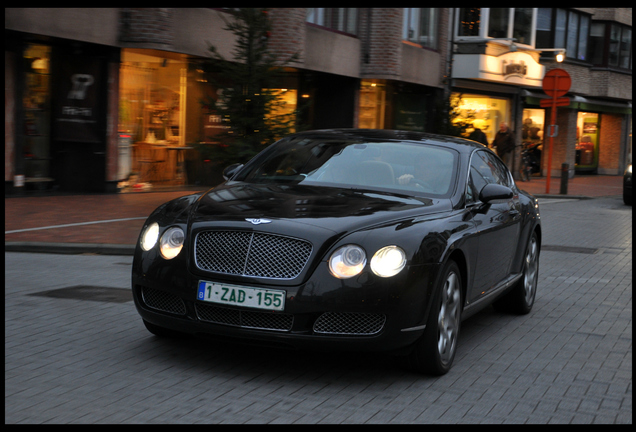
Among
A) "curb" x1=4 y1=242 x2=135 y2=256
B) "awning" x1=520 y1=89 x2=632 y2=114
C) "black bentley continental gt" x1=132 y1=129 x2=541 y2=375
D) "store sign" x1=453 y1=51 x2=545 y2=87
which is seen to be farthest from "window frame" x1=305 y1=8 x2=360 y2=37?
"black bentley continental gt" x1=132 y1=129 x2=541 y2=375

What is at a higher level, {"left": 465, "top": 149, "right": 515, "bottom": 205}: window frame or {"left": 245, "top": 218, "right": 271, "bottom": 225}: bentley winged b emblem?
{"left": 465, "top": 149, "right": 515, "bottom": 205}: window frame

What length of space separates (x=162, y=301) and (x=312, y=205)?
106 centimetres

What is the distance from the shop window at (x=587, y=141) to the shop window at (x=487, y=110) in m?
7.37

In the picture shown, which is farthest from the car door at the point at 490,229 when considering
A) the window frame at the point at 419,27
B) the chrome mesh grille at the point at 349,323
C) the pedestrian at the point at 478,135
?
the pedestrian at the point at 478,135

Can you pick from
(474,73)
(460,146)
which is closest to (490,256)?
(460,146)

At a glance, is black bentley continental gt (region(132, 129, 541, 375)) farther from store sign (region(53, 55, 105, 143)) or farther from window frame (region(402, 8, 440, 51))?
window frame (region(402, 8, 440, 51))

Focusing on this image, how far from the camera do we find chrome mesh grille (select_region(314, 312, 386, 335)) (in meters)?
4.71

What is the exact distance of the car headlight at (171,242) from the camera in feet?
16.3

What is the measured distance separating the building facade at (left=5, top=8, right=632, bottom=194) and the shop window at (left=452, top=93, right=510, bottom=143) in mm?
68

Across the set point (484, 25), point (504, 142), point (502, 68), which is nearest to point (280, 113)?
point (504, 142)

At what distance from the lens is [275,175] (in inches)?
243

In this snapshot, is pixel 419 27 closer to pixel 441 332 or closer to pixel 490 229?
pixel 490 229

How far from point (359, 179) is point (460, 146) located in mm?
969

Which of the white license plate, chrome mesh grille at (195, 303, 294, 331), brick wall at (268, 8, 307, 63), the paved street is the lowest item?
the paved street
